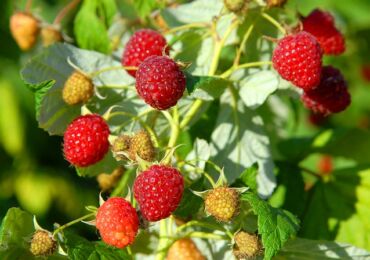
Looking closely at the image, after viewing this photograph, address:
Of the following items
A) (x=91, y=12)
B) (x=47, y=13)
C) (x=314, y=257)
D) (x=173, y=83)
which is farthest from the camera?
(x=47, y=13)

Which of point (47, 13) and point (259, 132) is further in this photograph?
point (47, 13)

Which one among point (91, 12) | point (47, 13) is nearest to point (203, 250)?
point (91, 12)

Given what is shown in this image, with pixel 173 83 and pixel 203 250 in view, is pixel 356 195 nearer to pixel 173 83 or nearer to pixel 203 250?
pixel 203 250

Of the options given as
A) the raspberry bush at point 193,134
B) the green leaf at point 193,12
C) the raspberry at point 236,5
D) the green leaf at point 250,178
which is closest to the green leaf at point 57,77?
the raspberry bush at point 193,134

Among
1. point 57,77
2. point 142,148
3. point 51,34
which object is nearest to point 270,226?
point 142,148

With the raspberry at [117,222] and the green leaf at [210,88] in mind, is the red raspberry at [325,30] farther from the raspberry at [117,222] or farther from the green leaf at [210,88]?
the raspberry at [117,222]

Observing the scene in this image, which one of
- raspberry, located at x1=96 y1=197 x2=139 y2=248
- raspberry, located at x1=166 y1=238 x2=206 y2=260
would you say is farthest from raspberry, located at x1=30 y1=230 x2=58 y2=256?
raspberry, located at x1=166 y1=238 x2=206 y2=260

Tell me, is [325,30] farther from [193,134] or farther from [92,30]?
[92,30]
